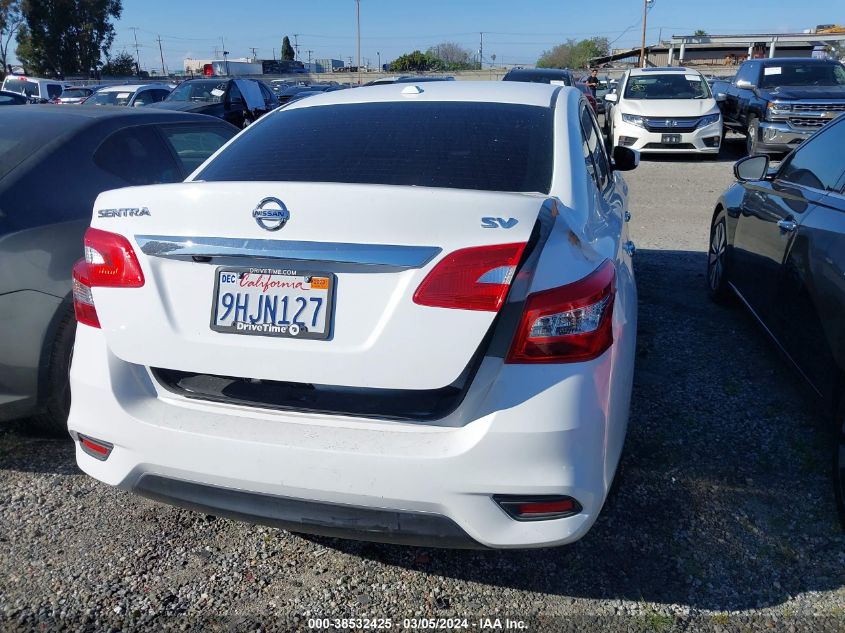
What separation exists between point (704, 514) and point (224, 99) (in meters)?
13.3

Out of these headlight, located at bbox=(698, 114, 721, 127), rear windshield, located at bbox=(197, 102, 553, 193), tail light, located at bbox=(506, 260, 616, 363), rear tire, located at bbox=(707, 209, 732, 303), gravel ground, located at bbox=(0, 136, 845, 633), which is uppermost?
rear windshield, located at bbox=(197, 102, 553, 193)

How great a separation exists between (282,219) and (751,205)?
3.47m

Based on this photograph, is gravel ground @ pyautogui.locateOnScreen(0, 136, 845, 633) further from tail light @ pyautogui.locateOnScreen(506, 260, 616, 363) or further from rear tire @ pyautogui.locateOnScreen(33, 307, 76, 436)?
tail light @ pyautogui.locateOnScreen(506, 260, 616, 363)

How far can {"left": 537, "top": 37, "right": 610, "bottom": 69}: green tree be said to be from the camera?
86.2 meters

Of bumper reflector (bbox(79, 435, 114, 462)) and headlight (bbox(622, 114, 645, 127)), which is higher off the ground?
headlight (bbox(622, 114, 645, 127))

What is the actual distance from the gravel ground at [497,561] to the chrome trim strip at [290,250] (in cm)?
116

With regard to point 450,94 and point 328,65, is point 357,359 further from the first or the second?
point 328,65

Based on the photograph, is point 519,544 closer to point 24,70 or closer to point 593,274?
point 593,274

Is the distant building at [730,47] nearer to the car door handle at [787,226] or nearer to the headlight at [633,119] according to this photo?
the headlight at [633,119]

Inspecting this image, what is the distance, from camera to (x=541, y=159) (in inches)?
108

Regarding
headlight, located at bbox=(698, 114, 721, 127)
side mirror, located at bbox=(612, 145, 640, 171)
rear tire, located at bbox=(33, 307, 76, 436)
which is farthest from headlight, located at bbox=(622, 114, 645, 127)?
rear tire, located at bbox=(33, 307, 76, 436)

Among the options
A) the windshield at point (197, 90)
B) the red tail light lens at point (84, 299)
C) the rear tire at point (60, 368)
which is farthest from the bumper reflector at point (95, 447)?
the windshield at point (197, 90)

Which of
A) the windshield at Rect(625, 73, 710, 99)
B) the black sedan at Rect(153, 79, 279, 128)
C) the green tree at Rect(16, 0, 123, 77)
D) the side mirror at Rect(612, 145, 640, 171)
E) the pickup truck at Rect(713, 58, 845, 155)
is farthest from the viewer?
the green tree at Rect(16, 0, 123, 77)

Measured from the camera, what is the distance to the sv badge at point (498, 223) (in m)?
1.97
